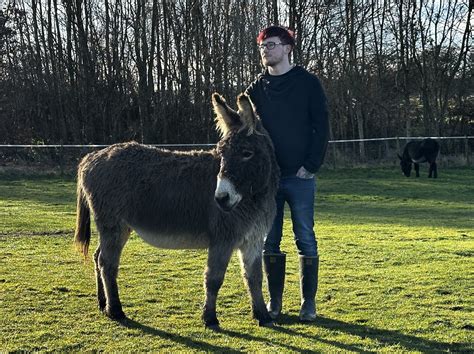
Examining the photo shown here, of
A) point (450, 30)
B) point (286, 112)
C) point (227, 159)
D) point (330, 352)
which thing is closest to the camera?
point (330, 352)

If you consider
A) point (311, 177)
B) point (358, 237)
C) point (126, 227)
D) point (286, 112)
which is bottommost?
point (358, 237)

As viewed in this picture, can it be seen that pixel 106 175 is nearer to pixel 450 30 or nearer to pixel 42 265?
pixel 42 265

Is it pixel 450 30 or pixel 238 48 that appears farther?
pixel 450 30

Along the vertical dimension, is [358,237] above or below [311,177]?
below

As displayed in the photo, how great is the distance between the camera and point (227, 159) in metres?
4.94

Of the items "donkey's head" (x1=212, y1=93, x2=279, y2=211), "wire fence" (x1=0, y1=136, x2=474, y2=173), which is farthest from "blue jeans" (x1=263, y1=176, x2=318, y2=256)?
"wire fence" (x1=0, y1=136, x2=474, y2=173)

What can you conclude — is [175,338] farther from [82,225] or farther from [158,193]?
[82,225]

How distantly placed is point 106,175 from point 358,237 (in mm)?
5980

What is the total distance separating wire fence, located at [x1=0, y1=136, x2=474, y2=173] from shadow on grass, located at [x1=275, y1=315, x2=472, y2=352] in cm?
1619

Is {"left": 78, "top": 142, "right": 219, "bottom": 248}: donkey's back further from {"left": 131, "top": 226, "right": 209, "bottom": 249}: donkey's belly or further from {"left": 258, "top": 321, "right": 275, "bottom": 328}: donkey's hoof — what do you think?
{"left": 258, "top": 321, "right": 275, "bottom": 328}: donkey's hoof

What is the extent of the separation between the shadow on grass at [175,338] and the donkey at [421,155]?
20.6 metres

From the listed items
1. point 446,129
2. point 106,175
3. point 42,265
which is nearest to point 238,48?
point 446,129

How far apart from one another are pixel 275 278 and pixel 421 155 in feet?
65.6

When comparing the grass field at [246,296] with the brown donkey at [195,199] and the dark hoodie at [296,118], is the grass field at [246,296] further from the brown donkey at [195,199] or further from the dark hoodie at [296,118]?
the dark hoodie at [296,118]
